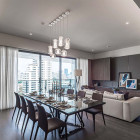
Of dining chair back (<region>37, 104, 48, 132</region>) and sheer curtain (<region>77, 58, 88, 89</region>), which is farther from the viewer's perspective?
sheer curtain (<region>77, 58, 88, 89</region>)

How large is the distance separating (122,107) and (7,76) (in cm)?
443

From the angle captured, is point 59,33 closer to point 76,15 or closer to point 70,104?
point 76,15

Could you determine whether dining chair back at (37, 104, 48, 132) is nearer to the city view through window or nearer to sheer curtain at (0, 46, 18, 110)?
the city view through window

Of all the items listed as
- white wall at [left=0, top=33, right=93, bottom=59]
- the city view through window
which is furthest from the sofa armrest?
white wall at [left=0, top=33, right=93, bottom=59]

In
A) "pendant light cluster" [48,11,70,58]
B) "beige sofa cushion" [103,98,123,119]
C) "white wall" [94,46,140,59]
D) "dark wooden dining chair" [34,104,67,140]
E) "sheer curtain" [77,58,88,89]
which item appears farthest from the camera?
"sheer curtain" [77,58,88,89]

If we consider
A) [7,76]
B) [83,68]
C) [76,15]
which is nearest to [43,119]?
[76,15]

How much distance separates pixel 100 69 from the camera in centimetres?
726

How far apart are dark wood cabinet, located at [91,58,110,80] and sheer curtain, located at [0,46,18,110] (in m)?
5.15

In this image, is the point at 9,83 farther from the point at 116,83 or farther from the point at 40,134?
the point at 116,83

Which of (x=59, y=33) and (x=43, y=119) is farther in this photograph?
(x=59, y=33)

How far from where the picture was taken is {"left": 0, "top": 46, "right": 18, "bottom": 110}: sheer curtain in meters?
4.26

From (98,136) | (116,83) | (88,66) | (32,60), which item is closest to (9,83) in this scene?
(32,60)

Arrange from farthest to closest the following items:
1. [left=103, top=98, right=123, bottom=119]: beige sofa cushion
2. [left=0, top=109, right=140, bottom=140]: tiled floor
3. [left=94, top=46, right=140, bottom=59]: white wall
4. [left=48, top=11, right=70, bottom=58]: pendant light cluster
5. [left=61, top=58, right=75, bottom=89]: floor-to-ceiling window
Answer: [left=61, top=58, right=75, bottom=89]: floor-to-ceiling window < [left=94, top=46, right=140, bottom=59]: white wall < [left=103, top=98, right=123, bottom=119]: beige sofa cushion < [left=48, top=11, right=70, bottom=58]: pendant light cluster < [left=0, top=109, right=140, bottom=140]: tiled floor

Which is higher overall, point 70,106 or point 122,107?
point 70,106
